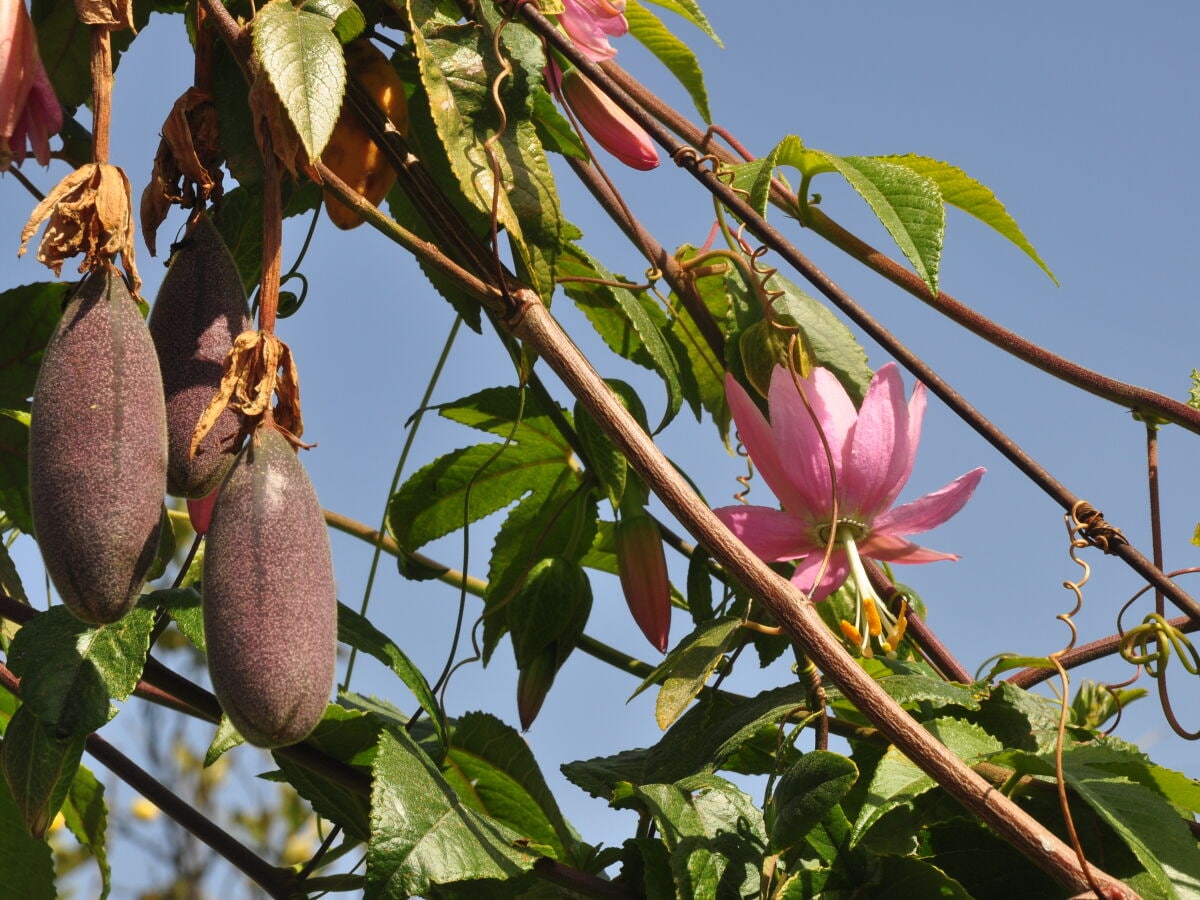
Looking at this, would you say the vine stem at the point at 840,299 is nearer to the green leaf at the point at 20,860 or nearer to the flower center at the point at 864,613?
the flower center at the point at 864,613

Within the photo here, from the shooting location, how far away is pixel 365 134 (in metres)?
0.69

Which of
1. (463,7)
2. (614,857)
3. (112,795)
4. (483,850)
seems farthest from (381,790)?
(112,795)

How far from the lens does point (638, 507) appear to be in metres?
0.81

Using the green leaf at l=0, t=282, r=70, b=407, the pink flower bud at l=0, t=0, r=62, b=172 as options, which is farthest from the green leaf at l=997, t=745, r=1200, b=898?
the green leaf at l=0, t=282, r=70, b=407

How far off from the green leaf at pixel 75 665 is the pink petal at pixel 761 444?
0.32m

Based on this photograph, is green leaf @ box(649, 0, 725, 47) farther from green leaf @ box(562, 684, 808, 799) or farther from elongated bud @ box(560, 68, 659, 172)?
green leaf @ box(562, 684, 808, 799)

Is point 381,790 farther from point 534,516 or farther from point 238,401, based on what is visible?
point 534,516

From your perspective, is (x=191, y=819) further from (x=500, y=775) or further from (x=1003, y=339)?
(x=1003, y=339)

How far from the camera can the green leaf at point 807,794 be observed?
55 centimetres

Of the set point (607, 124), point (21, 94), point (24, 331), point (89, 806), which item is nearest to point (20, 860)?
point (89, 806)

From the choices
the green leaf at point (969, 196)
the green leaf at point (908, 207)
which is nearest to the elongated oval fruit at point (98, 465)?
the green leaf at point (908, 207)

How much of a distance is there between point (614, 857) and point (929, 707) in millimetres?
190

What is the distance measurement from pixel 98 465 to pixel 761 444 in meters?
0.39

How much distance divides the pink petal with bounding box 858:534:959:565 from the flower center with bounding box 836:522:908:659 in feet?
0.05
